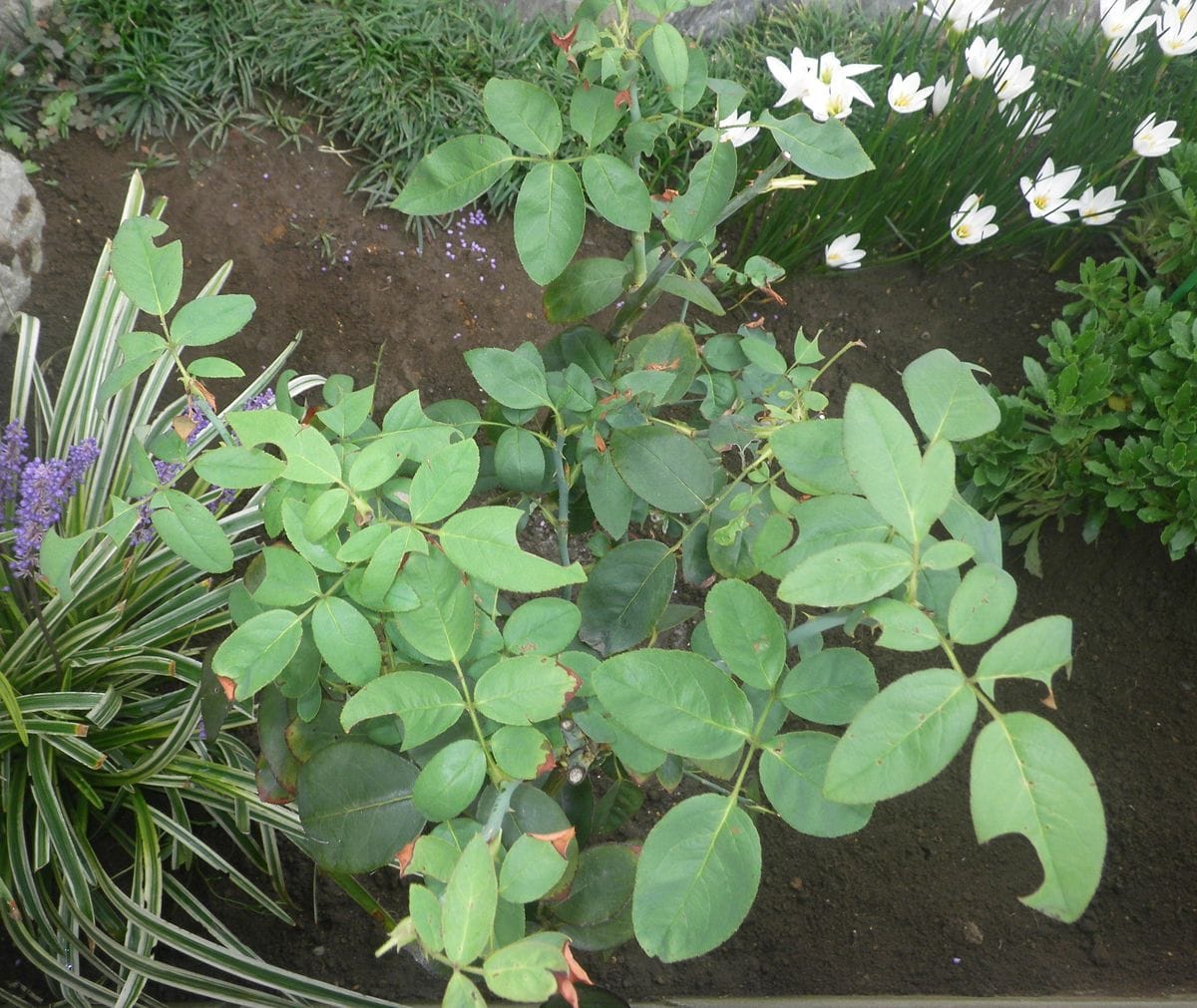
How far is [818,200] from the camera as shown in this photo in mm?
2014

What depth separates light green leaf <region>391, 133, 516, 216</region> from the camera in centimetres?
82

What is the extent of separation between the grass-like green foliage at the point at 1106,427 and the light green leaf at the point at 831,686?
1.26m

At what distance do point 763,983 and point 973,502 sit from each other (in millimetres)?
1029

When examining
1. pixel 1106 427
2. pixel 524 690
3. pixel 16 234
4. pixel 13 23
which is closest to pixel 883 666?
pixel 1106 427

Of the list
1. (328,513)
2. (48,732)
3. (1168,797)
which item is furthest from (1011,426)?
(48,732)

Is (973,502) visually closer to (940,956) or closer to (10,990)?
(940,956)

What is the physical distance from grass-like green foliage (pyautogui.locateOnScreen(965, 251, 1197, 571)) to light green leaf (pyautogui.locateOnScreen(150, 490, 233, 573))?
1.50m

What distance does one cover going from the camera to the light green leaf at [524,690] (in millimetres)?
704

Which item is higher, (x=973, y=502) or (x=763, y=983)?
(x=973, y=502)

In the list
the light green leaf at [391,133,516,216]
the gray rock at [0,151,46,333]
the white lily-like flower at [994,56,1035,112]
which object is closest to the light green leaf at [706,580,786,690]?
the light green leaf at [391,133,516,216]

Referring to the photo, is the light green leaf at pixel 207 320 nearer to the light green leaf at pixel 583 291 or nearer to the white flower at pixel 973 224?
the light green leaf at pixel 583 291

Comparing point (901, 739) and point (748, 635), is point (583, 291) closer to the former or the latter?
point (748, 635)

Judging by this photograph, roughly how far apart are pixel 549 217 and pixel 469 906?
1.85 ft

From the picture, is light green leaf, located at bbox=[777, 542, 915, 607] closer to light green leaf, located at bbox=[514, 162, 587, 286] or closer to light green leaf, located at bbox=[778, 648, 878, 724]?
light green leaf, located at bbox=[778, 648, 878, 724]
